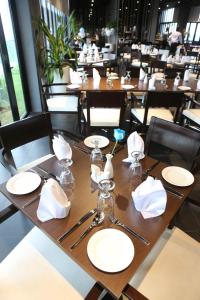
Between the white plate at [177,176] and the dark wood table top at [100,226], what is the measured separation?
0.13 feet

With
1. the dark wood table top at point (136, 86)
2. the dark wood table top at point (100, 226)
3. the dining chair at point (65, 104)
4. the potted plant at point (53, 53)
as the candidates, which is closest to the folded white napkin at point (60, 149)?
the dark wood table top at point (100, 226)

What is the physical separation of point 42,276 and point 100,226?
35 centimetres

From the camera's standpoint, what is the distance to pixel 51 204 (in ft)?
3.00

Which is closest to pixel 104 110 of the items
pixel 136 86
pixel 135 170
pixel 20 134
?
pixel 136 86

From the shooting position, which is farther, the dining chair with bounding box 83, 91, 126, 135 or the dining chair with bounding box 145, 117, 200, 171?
the dining chair with bounding box 83, 91, 126, 135

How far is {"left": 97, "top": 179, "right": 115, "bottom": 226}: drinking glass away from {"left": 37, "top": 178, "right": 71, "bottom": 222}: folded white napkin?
0.15 metres

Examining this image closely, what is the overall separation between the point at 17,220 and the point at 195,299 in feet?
4.60

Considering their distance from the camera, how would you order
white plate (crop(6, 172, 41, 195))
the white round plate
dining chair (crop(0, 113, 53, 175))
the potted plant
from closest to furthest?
white plate (crop(6, 172, 41, 195))
dining chair (crop(0, 113, 53, 175))
the white round plate
the potted plant

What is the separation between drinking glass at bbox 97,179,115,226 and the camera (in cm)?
93

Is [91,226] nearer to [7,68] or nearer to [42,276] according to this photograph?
[42,276]

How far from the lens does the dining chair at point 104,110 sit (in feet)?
7.35

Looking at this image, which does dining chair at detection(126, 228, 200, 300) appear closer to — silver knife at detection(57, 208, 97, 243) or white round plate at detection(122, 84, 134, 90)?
silver knife at detection(57, 208, 97, 243)

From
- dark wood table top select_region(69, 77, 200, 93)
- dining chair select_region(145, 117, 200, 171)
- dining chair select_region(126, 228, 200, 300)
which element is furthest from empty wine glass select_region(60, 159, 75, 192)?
dark wood table top select_region(69, 77, 200, 93)

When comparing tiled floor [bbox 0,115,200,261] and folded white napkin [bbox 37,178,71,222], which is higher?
folded white napkin [bbox 37,178,71,222]
